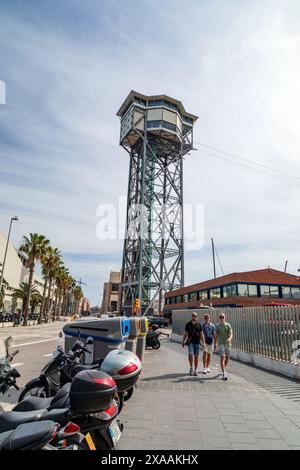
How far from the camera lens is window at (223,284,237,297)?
32.8 m

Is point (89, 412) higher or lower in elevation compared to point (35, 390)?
higher

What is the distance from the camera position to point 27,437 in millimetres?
1950

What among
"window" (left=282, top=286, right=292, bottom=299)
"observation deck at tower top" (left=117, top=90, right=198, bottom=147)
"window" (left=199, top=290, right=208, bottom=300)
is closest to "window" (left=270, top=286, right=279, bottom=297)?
"window" (left=282, top=286, right=292, bottom=299)

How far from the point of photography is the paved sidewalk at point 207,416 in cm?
365

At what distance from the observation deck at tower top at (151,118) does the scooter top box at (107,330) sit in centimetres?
5967

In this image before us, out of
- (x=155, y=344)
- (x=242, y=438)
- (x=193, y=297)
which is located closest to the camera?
(x=242, y=438)

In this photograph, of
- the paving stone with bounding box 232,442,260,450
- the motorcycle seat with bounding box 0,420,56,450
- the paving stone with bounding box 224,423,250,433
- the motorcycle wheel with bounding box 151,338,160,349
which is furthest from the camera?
the motorcycle wheel with bounding box 151,338,160,349

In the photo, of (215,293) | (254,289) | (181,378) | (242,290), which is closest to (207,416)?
(181,378)

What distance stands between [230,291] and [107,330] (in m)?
30.1

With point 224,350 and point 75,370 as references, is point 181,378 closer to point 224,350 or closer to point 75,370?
point 224,350

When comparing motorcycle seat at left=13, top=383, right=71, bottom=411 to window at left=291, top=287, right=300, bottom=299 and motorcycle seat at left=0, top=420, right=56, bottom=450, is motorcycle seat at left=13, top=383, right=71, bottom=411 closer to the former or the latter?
motorcycle seat at left=0, top=420, right=56, bottom=450

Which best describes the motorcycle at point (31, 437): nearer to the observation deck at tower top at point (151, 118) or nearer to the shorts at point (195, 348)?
the shorts at point (195, 348)

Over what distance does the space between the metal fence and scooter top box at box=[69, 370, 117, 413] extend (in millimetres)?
7118

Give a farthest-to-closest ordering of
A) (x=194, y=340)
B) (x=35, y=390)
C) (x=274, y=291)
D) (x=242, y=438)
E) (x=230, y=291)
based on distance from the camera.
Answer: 1. (x=274, y=291)
2. (x=230, y=291)
3. (x=194, y=340)
4. (x=35, y=390)
5. (x=242, y=438)
